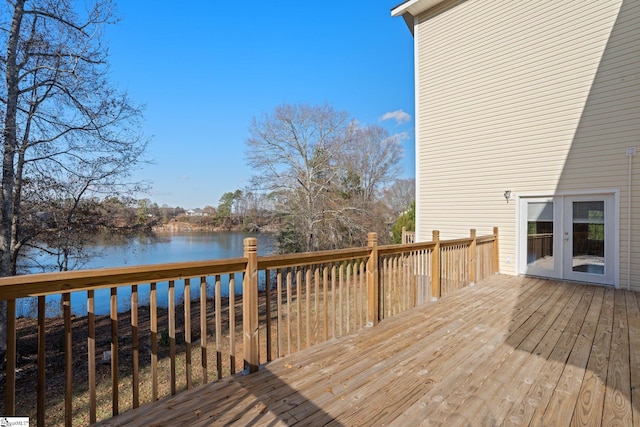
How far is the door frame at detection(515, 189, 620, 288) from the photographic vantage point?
540 cm

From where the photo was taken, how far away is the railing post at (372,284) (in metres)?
Answer: 3.30

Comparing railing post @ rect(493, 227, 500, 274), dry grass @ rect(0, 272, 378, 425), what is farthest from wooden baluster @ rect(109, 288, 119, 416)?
railing post @ rect(493, 227, 500, 274)

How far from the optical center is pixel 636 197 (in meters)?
5.20

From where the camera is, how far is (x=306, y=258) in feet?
8.66

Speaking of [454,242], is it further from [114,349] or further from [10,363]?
[10,363]

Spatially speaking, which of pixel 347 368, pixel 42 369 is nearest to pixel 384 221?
pixel 347 368

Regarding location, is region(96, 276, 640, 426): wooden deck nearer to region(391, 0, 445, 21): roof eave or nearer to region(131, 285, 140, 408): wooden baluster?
region(131, 285, 140, 408): wooden baluster

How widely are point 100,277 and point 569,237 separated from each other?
745 cm

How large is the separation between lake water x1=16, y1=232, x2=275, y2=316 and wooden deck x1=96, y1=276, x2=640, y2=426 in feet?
9.19

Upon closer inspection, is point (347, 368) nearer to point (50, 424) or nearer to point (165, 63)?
point (50, 424)

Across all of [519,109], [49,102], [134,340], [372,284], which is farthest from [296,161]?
[134,340]

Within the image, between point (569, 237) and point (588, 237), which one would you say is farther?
point (569, 237)

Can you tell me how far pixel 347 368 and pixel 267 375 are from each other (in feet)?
2.05

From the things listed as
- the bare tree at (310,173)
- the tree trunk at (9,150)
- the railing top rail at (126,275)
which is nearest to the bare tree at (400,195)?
the bare tree at (310,173)
